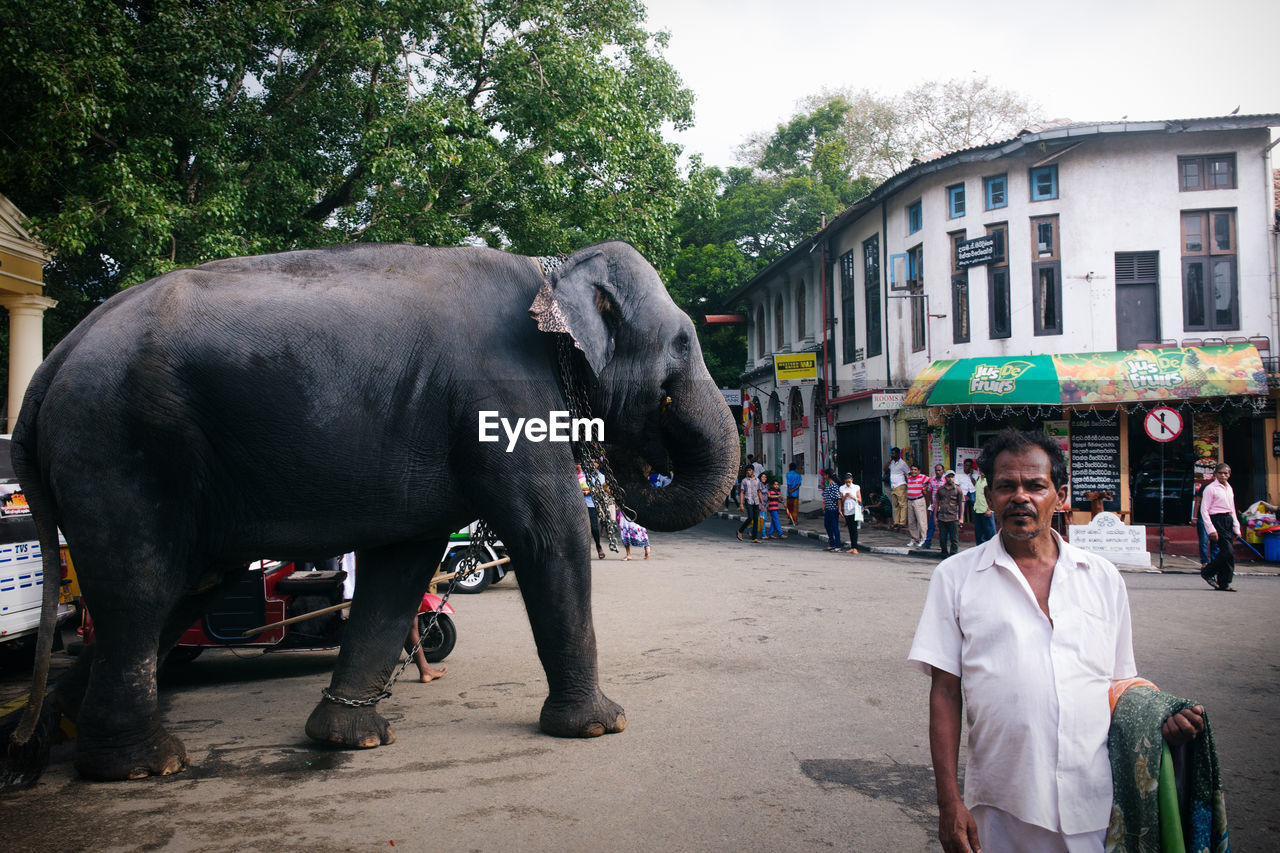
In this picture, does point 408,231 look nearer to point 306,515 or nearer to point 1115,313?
point 306,515

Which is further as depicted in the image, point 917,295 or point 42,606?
point 917,295

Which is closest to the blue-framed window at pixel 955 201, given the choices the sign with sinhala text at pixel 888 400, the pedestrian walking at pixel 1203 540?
the sign with sinhala text at pixel 888 400

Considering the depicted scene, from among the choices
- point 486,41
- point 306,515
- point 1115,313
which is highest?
point 486,41

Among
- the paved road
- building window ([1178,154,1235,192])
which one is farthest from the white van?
building window ([1178,154,1235,192])

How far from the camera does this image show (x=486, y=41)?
15.0 meters

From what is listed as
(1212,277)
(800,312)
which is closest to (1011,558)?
(1212,277)

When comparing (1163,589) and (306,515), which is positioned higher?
(306,515)

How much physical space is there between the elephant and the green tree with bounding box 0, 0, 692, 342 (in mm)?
7128

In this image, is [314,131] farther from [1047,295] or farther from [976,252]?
[1047,295]

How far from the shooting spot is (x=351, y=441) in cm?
457

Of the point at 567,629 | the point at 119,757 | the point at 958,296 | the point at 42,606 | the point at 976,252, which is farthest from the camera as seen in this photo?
the point at 958,296

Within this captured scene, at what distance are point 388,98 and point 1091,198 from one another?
1415 cm

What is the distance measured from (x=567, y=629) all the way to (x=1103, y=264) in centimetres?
1793

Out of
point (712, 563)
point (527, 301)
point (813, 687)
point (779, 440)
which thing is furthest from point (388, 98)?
point (779, 440)
